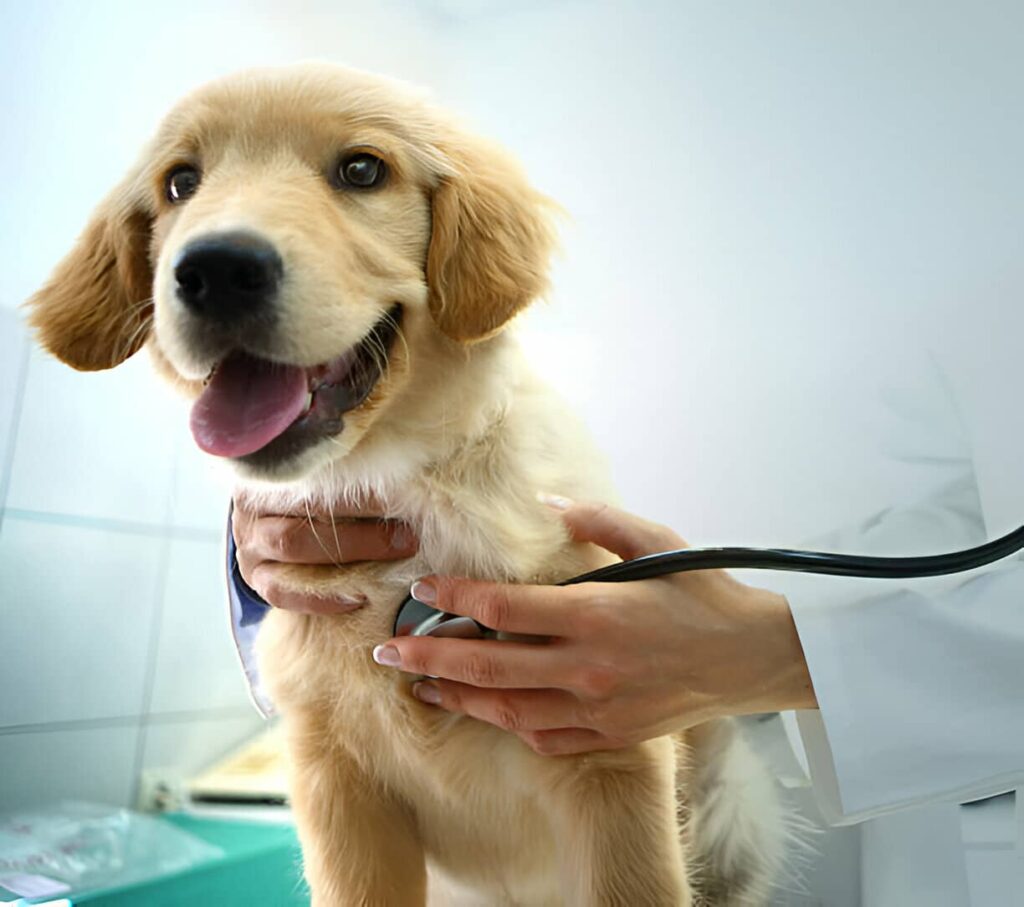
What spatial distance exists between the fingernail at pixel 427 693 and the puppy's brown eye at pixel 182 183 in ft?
1.55

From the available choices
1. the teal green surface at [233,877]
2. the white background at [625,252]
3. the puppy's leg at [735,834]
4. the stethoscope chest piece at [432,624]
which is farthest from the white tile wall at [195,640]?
the puppy's leg at [735,834]

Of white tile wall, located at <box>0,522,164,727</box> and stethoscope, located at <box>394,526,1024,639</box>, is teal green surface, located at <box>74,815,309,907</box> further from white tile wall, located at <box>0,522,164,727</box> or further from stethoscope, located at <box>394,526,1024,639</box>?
stethoscope, located at <box>394,526,1024,639</box>

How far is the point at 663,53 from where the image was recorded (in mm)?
1161

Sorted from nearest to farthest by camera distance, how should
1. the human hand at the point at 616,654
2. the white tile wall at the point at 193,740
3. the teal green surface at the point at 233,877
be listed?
the human hand at the point at 616,654 → the teal green surface at the point at 233,877 → the white tile wall at the point at 193,740

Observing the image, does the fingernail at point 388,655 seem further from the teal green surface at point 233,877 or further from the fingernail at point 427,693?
the teal green surface at point 233,877

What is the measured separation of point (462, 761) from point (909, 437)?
592 mm

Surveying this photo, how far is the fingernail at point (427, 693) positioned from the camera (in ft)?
2.43

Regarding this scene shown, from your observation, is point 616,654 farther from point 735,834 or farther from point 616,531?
point 735,834

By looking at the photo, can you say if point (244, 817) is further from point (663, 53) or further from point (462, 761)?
point (663, 53)

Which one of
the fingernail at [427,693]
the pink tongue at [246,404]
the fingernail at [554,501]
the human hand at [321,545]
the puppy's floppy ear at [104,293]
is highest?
the puppy's floppy ear at [104,293]

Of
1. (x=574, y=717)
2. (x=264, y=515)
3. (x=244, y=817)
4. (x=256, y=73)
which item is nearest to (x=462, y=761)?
(x=574, y=717)

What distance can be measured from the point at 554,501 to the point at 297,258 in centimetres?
31

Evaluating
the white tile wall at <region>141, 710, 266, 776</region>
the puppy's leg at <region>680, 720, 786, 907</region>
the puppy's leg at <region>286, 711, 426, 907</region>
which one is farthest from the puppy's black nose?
the white tile wall at <region>141, 710, 266, 776</region>

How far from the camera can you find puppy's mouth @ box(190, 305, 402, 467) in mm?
636
